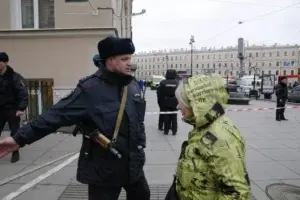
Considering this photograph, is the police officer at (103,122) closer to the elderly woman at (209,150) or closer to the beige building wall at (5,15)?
the elderly woman at (209,150)

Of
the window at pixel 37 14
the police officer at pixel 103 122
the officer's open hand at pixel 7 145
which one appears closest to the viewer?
the officer's open hand at pixel 7 145

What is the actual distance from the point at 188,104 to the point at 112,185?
0.87 metres

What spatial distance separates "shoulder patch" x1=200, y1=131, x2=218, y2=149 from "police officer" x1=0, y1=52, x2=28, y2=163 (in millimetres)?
4667

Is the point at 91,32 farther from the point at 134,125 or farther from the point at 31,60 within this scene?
the point at 134,125

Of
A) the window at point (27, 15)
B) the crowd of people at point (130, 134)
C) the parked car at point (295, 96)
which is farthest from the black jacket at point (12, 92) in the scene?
the parked car at point (295, 96)

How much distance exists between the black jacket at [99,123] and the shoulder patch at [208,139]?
28.7 inches

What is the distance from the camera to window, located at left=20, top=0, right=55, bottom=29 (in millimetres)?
10977

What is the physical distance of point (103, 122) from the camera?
8.28ft

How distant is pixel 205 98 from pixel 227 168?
1.43 feet

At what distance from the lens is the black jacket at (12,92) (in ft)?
19.8

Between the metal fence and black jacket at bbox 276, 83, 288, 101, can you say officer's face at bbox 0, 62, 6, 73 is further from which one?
black jacket at bbox 276, 83, 288, 101

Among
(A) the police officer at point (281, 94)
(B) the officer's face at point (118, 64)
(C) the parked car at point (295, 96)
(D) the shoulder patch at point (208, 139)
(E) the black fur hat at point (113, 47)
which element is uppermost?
(E) the black fur hat at point (113, 47)

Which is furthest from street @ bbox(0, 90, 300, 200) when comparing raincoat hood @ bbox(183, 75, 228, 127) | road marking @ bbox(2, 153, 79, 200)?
raincoat hood @ bbox(183, 75, 228, 127)

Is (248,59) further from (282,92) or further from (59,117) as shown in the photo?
(59,117)
